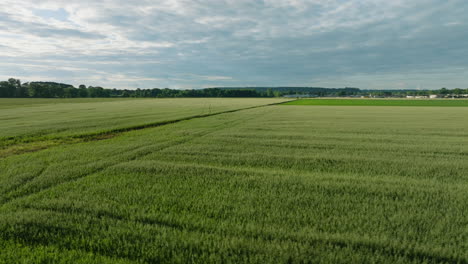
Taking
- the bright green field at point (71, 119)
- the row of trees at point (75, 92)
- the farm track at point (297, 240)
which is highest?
the row of trees at point (75, 92)

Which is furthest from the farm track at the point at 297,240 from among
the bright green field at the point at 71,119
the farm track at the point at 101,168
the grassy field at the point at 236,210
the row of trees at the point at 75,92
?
the row of trees at the point at 75,92

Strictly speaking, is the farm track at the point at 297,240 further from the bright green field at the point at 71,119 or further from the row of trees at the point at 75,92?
the row of trees at the point at 75,92

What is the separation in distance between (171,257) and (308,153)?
8.44 metres

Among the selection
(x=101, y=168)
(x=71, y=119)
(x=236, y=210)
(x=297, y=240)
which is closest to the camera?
(x=297, y=240)

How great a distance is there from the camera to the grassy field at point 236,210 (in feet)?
12.7

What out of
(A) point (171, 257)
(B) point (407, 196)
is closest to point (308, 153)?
(B) point (407, 196)

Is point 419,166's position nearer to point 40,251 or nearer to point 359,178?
point 359,178

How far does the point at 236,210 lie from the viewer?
5.24m

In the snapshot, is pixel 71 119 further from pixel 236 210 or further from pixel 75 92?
pixel 75 92

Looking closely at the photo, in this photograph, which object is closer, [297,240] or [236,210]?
[297,240]

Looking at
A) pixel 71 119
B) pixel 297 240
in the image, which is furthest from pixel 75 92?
pixel 297 240

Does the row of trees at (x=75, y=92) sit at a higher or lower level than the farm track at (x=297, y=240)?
higher

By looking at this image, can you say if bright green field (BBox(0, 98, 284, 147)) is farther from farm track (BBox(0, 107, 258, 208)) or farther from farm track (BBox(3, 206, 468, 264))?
farm track (BBox(3, 206, 468, 264))

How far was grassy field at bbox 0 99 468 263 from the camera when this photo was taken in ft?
Result: 12.7
